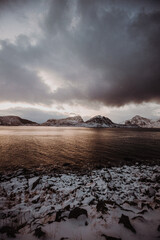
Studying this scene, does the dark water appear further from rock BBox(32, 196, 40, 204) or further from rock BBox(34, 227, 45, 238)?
rock BBox(34, 227, 45, 238)

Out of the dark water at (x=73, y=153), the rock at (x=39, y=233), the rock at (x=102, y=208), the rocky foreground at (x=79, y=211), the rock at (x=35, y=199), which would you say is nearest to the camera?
the rock at (x=39, y=233)

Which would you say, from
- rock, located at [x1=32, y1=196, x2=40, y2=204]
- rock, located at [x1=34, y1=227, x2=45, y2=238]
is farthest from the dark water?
rock, located at [x1=34, y1=227, x2=45, y2=238]

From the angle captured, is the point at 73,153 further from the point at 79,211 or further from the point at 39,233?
the point at 39,233

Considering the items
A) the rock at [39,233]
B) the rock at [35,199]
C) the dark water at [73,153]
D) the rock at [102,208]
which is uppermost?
the rock at [39,233]

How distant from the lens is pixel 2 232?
4273 millimetres

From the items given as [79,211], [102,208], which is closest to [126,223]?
[102,208]

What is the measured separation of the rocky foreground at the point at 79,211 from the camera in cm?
439

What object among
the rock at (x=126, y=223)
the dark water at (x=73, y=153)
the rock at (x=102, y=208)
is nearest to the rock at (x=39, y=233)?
the rock at (x=102, y=208)

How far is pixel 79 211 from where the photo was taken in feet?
18.5

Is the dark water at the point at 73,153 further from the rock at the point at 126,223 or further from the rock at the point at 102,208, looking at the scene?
the rock at the point at 126,223

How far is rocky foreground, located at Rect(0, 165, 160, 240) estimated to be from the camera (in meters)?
4.39

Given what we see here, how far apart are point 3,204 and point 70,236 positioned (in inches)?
241

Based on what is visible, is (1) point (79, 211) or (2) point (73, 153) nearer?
(1) point (79, 211)

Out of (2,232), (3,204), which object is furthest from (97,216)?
(3,204)
